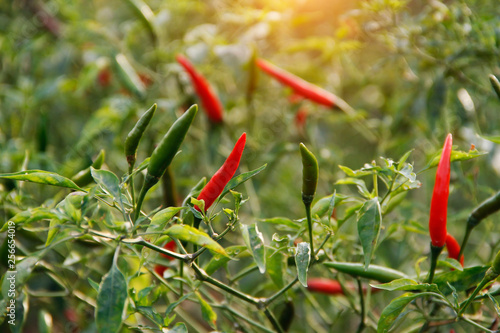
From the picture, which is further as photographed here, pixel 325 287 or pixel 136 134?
pixel 325 287

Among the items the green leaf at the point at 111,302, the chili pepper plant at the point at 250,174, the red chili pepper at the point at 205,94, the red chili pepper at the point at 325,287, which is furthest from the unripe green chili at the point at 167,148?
the red chili pepper at the point at 205,94

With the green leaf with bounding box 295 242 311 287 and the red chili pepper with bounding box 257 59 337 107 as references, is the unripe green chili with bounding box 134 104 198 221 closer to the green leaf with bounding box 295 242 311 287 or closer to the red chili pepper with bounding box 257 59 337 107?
the green leaf with bounding box 295 242 311 287

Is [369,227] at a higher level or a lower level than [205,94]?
higher

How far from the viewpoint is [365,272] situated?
775 millimetres

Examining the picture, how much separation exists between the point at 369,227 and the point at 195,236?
0.24 meters

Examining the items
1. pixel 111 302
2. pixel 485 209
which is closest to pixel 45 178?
pixel 111 302

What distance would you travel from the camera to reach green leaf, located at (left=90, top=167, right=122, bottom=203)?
0.67 m

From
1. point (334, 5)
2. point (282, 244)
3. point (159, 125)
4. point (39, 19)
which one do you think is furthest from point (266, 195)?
point (39, 19)

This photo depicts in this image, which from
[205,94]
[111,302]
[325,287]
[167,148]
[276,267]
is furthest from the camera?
[205,94]

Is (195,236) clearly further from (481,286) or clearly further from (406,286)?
(481,286)

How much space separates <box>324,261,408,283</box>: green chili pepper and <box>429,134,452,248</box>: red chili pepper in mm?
97

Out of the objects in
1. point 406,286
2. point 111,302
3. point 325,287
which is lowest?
point 325,287

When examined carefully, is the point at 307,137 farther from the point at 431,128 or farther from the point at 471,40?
the point at 471,40

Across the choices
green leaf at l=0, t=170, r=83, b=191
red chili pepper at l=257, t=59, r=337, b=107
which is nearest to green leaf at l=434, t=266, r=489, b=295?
green leaf at l=0, t=170, r=83, b=191
